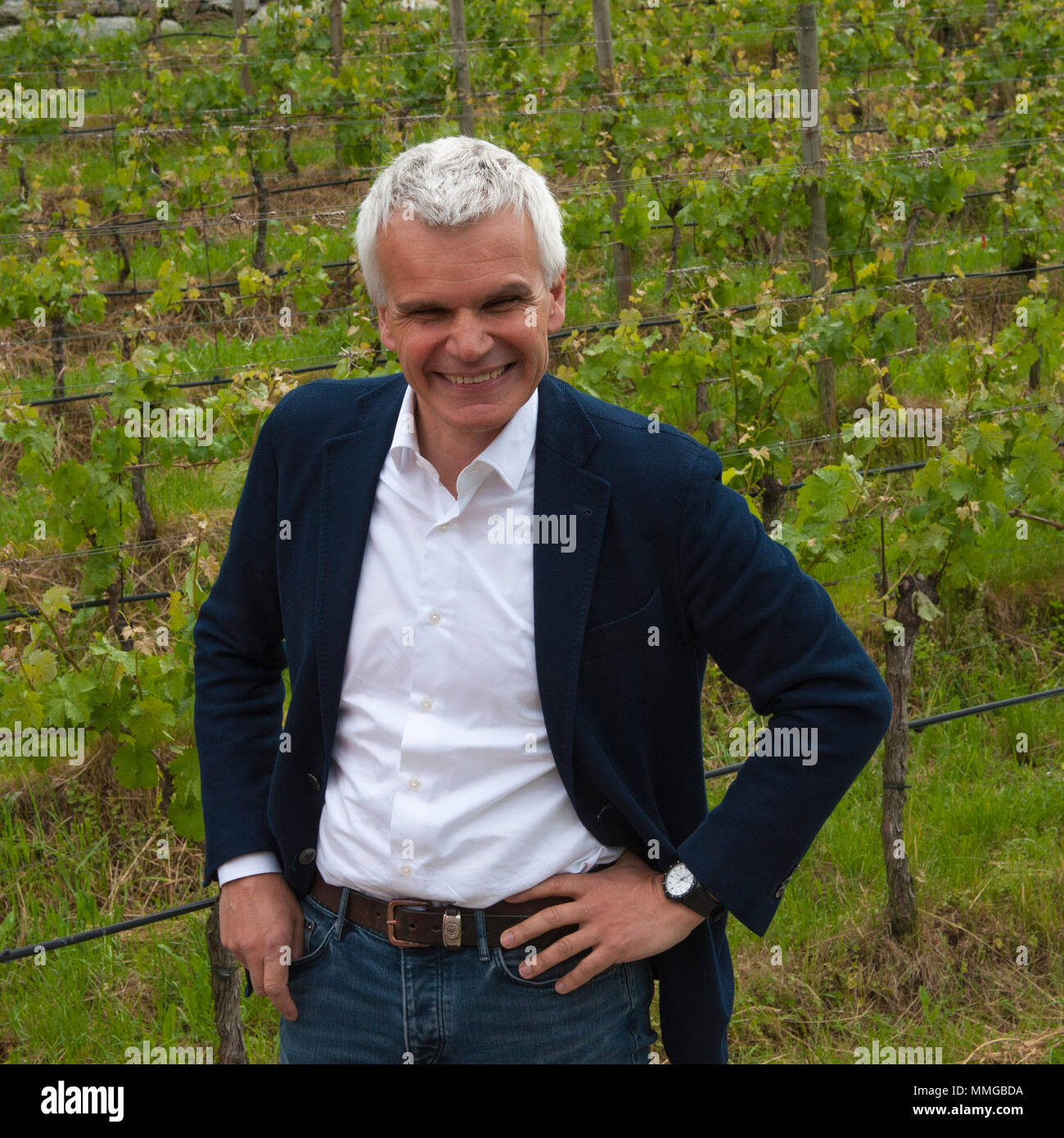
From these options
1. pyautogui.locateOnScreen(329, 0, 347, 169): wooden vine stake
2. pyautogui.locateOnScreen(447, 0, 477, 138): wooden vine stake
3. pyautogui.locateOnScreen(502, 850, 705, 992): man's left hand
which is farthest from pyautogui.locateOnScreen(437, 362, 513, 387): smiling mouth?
pyautogui.locateOnScreen(329, 0, 347, 169): wooden vine stake

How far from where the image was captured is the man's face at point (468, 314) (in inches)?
65.9

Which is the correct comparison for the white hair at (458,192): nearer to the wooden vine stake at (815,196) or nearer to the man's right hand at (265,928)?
the man's right hand at (265,928)

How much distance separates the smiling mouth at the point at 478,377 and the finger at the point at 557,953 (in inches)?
31.1

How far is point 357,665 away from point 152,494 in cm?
425

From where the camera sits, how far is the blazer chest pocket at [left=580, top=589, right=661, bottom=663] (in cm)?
176

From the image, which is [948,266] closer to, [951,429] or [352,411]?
[951,429]

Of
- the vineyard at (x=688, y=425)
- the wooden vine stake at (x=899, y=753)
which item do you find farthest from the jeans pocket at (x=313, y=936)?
the wooden vine stake at (x=899, y=753)

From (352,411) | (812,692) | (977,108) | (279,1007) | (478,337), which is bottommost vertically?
(279,1007)

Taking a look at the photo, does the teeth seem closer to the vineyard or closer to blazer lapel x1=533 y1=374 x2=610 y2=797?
blazer lapel x1=533 y1=374 x2=610 y2=797

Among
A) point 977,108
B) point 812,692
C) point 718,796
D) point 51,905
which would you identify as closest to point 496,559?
point 812,692

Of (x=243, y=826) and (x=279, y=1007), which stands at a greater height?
(x=243, y=826)

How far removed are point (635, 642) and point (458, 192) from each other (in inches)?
26.0

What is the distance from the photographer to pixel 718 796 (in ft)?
13.4

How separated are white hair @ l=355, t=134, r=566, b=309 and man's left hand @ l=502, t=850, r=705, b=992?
0.87 meters
